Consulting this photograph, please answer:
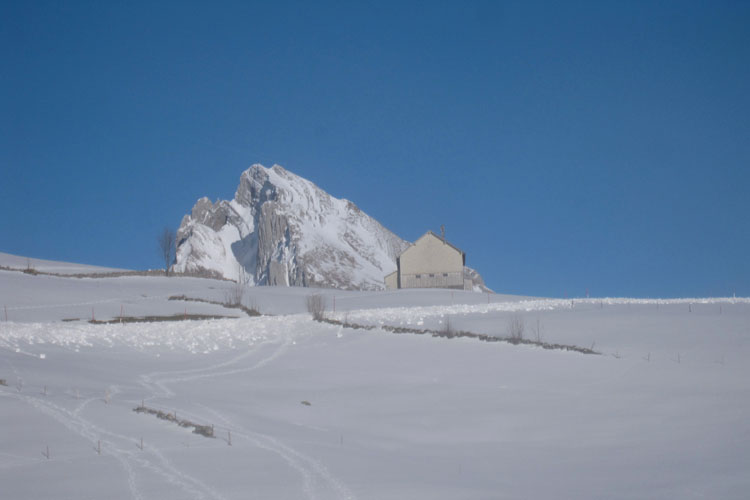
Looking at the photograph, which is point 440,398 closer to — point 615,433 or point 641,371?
point 615,433

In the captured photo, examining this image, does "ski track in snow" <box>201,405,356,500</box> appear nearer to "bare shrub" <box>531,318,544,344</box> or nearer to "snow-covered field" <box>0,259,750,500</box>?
"snow-covered field" <box>0,259,750,500</box>

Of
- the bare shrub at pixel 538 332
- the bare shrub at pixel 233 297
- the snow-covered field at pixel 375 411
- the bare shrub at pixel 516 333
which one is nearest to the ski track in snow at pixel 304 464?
the snow-covered field at pixel 375 411

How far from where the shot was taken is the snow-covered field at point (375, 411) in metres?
8.92

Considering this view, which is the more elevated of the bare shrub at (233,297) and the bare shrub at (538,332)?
the bare shrub at (233,297)

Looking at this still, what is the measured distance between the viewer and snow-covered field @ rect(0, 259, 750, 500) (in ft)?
29.3

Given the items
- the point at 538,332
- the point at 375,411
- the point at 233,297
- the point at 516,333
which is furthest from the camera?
the point at 233,297

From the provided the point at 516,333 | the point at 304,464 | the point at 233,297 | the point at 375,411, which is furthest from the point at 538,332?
the point at 233,297

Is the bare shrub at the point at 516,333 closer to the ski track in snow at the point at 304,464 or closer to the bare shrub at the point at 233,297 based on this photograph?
the ski track in snow at the point at 304,464

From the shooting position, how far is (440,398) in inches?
664

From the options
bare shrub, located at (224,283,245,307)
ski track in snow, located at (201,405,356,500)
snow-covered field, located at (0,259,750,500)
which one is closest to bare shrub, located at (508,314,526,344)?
snow-covered field, located at (0,259,750,500)

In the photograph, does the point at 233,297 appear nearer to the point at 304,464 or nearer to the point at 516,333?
the point at 516,333

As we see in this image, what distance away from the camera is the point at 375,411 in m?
15.7

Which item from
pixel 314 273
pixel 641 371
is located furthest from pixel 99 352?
pixel 314 273

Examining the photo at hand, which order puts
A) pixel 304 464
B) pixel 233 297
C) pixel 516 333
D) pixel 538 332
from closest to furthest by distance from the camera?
1. pixel 304 464
2. pixel 538 332
3. pixel 516 333
4. pixel 233 297
